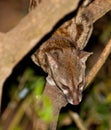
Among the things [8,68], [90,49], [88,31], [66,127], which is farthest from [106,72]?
Answer: [8,68]

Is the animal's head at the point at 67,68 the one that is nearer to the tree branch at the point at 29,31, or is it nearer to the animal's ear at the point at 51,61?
the animal's ear at the point at 51,61

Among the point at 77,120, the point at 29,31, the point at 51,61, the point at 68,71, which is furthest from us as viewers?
the point at 77,120

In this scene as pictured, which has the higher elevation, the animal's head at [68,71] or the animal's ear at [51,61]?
the animal's ear at [51,61]

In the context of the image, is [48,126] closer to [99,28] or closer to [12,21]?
[99,28]

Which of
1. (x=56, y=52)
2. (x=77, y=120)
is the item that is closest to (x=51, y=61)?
(x=56, y=52)

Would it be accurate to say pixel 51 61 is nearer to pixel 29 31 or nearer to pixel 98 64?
pixel 98 64

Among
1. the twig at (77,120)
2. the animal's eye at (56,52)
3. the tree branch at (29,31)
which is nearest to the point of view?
the tree branch at (29,31)

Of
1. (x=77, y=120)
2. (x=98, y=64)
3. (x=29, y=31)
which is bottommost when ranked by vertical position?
(x=77, y=120)

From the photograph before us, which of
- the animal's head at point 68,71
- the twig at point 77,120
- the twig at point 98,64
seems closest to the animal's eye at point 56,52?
the animal's head at point 68,71
